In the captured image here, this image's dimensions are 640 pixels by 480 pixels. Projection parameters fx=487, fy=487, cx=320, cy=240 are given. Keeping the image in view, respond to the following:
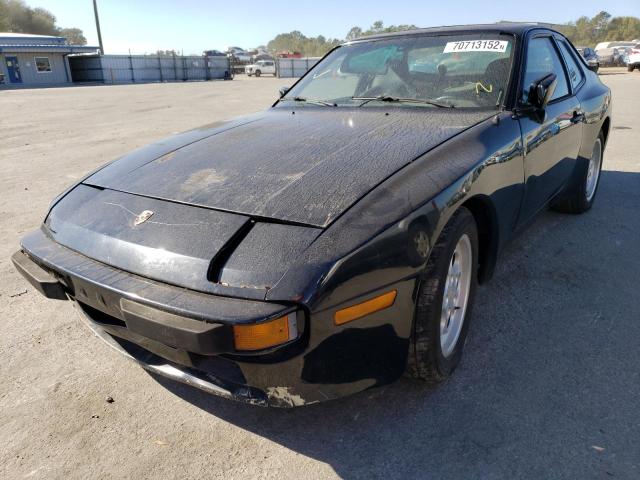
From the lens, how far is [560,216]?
421cm

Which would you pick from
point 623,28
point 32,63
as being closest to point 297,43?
point 623,28

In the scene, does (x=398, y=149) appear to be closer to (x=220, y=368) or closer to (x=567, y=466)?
(x=220, y=368)

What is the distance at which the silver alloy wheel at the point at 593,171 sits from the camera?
4.19m

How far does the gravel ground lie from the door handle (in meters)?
1.06

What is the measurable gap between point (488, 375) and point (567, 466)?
1.72ft

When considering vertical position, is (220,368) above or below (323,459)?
above

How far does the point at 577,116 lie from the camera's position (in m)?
3.37

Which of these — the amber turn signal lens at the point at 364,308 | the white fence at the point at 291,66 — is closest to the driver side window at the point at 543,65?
the amber turn signal lens at the point at 364,308

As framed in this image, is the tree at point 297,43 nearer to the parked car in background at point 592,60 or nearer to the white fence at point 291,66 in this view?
the white fence at point 291,66

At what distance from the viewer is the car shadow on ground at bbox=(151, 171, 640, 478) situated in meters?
1.72


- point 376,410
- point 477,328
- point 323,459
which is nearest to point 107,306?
point 323,459

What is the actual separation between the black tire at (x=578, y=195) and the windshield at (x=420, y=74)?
1.29 m

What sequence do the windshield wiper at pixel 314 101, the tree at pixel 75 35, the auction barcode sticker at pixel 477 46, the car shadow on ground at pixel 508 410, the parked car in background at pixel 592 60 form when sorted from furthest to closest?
the tree at pixel 75 35
the parked car in background at pixel 592 60
the windshield wiper at pixel 314 101
the auction barcode sticker at pixel 477 46
the car shadow on ground at pixel 508 410

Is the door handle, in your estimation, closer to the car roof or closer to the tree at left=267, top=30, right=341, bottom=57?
the car roof
